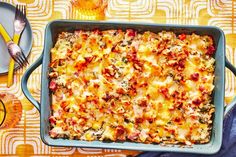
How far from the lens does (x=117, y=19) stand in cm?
241

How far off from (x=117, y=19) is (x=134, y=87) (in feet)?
1.07

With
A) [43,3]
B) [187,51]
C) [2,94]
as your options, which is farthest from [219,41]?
[2,94]

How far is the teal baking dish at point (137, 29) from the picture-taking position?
7.14 feet

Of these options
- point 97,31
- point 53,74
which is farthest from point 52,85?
point 97,31

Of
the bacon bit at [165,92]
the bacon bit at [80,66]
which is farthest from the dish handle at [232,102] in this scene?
the bacon bit at [80,66]

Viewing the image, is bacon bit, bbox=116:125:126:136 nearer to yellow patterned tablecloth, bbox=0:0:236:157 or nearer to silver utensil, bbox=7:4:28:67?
yellow patterned tablecloth, bbox=0:0:236:157

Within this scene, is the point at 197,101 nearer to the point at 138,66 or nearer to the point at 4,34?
the point at 138,66

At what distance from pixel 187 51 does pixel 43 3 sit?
643 mm

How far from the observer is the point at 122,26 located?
2258mm

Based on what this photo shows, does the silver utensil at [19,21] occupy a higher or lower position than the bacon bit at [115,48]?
higher

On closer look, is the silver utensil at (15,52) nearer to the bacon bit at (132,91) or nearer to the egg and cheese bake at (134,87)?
the egg and cheese bake at (134,87)

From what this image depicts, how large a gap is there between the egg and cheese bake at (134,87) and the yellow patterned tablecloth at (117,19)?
15 centimetres

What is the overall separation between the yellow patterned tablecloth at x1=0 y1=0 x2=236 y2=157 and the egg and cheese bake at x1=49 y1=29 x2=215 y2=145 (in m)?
0.15

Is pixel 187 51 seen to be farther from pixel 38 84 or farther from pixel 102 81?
pixel 38 84
